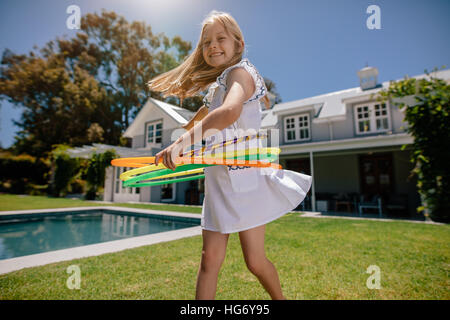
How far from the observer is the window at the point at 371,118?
11.2 metres

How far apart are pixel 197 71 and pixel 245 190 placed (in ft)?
2.66

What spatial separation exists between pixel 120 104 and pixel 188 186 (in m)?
14.8

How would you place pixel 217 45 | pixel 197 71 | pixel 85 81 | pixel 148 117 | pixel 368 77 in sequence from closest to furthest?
1. pixel 217 45
2. pixel 197 71
3. pixel 368 77
4. pixel 148 117
5. pixel 85 81

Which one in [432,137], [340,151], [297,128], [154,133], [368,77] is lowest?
[432,137]

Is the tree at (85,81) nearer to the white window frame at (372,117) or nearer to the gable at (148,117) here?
the gable at (148,117)

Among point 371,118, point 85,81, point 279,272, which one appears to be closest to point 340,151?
point 371,118

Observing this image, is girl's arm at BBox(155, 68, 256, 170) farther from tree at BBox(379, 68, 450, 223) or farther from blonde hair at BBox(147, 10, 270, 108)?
tree at BBox(379, 68, 450, 223)

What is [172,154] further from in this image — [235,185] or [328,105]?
[328,105]

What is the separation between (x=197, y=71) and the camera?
147 centimetres

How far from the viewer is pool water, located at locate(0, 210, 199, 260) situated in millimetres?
5379

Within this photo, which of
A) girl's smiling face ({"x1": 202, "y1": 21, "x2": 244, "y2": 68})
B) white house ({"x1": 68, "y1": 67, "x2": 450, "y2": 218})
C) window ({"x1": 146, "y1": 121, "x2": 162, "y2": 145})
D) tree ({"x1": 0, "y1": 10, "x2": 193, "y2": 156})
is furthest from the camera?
tree ({"x1": 0, "y1": 10, "x2": 193, "y2": 156})

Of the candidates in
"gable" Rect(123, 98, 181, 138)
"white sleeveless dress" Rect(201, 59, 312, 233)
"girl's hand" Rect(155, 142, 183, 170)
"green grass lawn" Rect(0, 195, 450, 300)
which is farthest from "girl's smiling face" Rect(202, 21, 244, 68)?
"gable" Rect(123, 98, 181, 138)

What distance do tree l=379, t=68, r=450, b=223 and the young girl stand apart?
715cm

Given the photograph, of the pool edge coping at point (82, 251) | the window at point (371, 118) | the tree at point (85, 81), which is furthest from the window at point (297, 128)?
the tree at point (85, 81)
